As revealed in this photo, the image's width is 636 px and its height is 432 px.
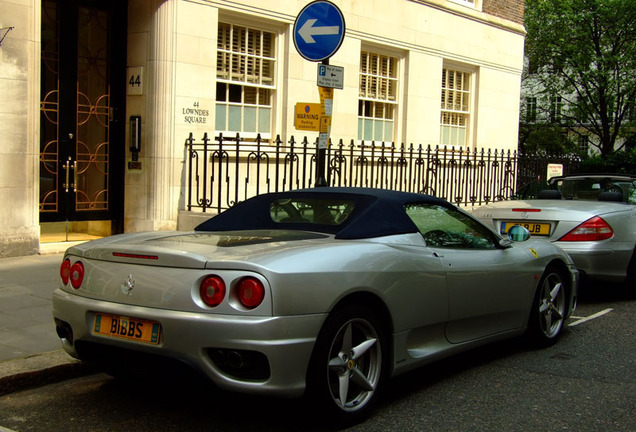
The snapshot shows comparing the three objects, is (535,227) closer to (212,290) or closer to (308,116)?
(308,116)

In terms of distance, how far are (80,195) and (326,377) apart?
308 inches

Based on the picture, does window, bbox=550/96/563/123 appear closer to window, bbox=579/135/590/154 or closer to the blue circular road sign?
window, bbox=579/135/590/154

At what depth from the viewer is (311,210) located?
511cm

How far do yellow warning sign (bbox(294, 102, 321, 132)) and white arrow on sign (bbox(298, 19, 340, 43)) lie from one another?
751 mm

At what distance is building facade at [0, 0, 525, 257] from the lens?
941 centimetres

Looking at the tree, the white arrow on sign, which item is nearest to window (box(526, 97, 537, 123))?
the tree

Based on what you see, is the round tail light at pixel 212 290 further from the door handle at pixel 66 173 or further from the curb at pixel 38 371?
the door handle at pixel 66 173

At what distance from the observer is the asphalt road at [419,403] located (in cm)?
414

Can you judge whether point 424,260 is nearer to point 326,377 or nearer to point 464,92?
point 326,377

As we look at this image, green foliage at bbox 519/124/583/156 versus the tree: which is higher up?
the tree

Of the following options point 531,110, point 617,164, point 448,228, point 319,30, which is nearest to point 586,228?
point 448,228

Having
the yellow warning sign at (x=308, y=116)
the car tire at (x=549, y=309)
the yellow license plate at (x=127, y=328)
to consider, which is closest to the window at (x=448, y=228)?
the car tire at (x=549, y=309)

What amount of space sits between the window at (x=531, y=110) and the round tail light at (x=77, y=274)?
110 ft

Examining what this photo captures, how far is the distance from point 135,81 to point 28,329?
6.06 m
